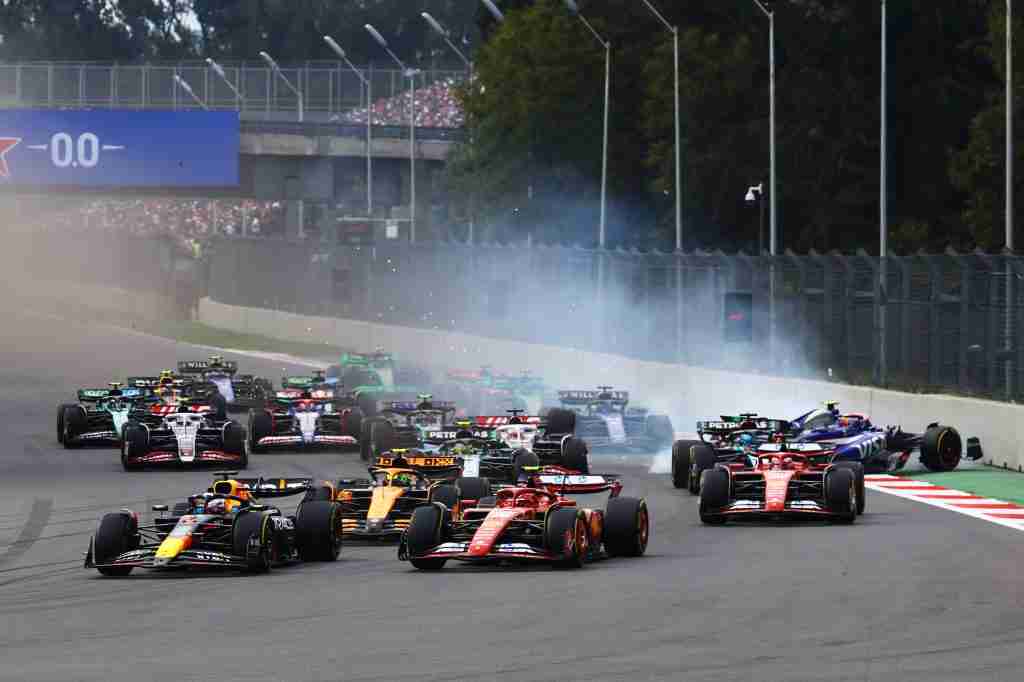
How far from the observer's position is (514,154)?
290 feet

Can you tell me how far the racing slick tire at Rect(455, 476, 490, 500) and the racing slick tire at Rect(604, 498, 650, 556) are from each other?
250cm

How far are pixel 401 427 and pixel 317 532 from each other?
12604 mm

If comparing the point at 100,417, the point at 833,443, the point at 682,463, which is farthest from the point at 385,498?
the point at 100,417

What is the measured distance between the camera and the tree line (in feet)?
271

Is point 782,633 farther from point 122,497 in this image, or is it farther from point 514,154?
point 514,154

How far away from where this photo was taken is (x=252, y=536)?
20.3 m

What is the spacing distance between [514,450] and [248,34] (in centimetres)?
14450

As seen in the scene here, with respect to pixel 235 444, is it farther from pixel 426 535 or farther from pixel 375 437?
pixel 426 535

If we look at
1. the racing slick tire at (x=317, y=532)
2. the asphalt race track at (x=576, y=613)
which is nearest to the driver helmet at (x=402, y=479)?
the asphalt race track at (x=576, y=613)

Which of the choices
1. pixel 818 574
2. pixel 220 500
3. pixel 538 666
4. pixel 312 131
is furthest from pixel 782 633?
pixel 312 131

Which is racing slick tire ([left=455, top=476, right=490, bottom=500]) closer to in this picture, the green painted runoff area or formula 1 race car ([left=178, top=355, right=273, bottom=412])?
Result: the green painted runoff area

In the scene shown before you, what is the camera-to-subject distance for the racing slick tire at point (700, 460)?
27.5m

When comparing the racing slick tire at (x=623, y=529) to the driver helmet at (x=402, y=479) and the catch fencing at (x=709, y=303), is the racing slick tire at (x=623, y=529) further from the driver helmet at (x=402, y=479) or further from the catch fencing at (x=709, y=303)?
the catch fencing at (x=709, y=303)

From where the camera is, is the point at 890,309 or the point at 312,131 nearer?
the point at 890,309
